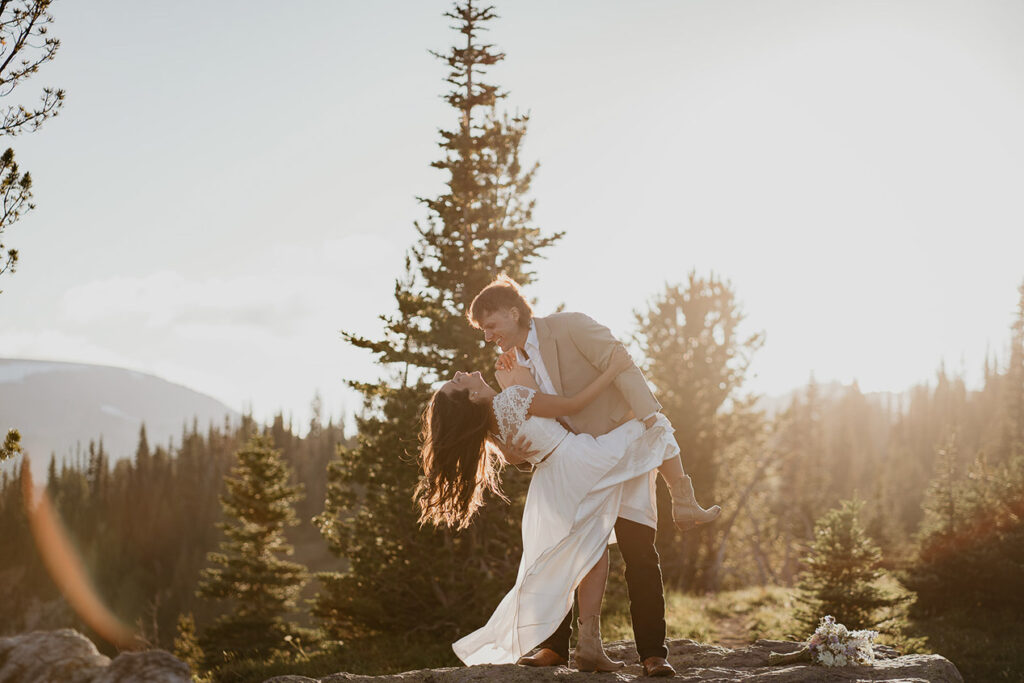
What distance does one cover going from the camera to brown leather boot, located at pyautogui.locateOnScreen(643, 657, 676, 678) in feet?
16.3

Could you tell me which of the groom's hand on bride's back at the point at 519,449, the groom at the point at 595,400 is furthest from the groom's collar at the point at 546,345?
the groom's hand on bride's back at the point at 519,449

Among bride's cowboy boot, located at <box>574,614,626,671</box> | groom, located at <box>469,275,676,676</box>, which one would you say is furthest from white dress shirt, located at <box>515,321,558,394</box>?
bride's cowboy boot, located at <box>574,614,626,671</box>

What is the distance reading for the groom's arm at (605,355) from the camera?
205 inches

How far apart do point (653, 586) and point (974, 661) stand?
7.97m

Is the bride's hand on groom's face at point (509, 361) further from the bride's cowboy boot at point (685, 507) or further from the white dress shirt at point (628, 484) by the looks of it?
the bride's cowboy boot at point (685, 507)

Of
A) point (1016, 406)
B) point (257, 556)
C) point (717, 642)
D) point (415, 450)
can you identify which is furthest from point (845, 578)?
point (1016, 406)

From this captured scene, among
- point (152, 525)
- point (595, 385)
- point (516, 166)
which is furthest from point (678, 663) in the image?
point (152, 525)

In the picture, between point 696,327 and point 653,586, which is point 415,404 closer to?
point 653,586

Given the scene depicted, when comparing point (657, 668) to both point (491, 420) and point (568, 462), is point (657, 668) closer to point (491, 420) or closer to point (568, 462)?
point (568, 462)

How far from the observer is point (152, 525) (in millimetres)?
94375

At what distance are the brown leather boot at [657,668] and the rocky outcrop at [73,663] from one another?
2856 millimetres

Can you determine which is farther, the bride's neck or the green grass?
the green grass

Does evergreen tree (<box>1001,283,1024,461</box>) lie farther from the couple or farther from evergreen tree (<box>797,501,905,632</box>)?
the couple

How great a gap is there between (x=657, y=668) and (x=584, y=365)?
2093mm
